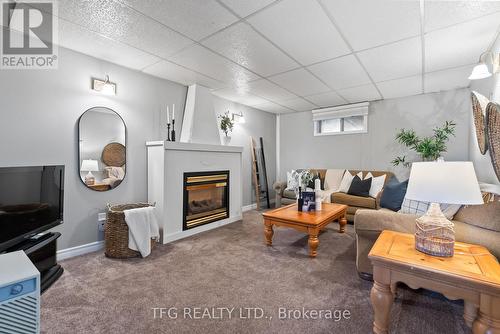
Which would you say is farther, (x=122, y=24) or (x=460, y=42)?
(x=460, y=42)

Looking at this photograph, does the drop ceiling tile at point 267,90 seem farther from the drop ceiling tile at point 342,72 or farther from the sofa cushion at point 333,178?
the sofa cushion at point 333,178

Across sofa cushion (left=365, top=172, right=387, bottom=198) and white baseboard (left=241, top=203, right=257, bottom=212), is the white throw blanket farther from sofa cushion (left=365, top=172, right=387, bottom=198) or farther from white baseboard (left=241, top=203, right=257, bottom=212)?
sofa cushion (left=365, top=172, right=387, bottom=198)

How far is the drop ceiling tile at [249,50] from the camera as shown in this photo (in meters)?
2.21

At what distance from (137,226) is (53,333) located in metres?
1.21

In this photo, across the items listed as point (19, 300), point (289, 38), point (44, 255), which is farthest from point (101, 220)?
point (289, 38)

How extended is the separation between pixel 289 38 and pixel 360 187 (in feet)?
9.49

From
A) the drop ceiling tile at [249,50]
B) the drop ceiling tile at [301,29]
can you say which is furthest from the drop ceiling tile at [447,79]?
the drop ceiling tile at [249,50]

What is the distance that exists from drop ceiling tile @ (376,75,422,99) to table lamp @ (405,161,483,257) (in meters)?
2.70

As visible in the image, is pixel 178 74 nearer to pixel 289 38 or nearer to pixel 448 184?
pixel 289 38

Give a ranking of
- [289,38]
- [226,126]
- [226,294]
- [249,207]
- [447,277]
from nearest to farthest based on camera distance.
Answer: [447,277], [226,294], [289,38], [226,126], [249,207]

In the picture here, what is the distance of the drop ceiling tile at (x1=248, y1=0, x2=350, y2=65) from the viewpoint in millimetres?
1853

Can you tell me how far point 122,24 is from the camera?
206 centimetres

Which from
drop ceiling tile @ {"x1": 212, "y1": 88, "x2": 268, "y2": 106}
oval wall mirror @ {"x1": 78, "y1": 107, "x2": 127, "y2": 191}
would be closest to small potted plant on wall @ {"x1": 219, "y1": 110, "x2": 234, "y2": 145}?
drop ceiling tile @ {"x1": 212, "y1": 88, "x2": 268, "y2": 106}

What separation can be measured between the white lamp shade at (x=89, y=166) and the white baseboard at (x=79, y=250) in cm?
90
